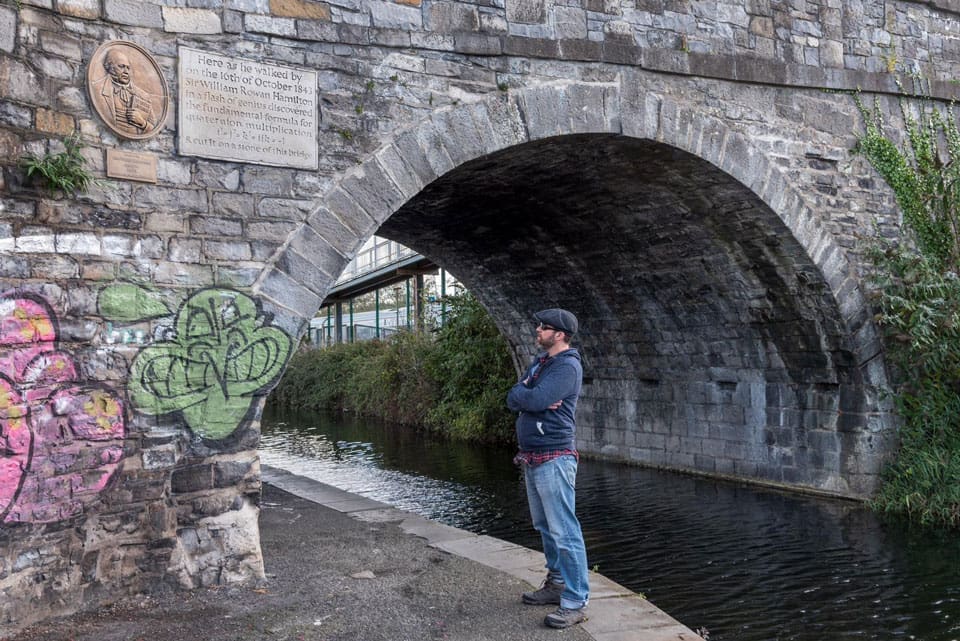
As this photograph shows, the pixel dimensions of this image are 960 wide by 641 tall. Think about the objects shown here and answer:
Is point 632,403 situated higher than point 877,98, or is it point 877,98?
point 877,98

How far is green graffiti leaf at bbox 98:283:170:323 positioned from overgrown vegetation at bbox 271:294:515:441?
9.71 metres

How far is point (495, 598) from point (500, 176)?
4643 millimetres

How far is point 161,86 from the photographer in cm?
530

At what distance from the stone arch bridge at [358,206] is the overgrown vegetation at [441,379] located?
5.05 metres

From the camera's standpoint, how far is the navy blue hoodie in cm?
429

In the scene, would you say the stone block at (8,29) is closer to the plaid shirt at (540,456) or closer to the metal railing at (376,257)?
the plaid shirt at (540,456)

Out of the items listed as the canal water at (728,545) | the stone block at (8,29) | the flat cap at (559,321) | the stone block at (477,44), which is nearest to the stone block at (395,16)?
the stone block at (477,44)

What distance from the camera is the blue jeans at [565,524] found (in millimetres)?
4305

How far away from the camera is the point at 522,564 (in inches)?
210

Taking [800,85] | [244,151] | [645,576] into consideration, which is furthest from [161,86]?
[800,85]

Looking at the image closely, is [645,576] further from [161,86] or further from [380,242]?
[380,242]

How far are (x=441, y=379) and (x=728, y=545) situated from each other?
9.97 meters

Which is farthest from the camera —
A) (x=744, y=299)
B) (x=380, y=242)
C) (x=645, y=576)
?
(x=380, y=242)

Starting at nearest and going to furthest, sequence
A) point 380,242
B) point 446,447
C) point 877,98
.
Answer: point 877,98 → point 446,447 → point 380,242
